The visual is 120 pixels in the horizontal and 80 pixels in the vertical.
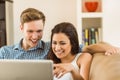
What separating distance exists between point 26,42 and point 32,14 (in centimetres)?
23

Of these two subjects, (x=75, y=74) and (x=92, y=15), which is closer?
(x=75, y=74)

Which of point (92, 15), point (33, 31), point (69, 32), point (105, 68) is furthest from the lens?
point (92, 15)

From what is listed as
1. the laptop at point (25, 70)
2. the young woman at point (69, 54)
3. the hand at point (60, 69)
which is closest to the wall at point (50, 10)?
the young woman at point (69, 54)

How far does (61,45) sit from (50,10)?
5.47ft

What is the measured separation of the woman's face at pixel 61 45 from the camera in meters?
1.79

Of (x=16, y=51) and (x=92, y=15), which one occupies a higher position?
(x=92, y=15)

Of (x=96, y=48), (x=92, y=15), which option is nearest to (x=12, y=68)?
(x=96, y=48)

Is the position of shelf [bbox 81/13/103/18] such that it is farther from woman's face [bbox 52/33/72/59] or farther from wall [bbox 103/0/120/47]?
woman's face [bbox 52/33/72/59]

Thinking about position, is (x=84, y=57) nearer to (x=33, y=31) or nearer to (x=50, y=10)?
(x=33, y=31)

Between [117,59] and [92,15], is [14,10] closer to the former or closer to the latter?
[92,15]

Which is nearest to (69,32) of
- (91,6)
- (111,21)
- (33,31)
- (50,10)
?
(33,31)

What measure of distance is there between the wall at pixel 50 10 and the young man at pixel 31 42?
4.17ft

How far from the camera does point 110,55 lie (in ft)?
5.37

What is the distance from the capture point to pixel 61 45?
1792 millimetres
